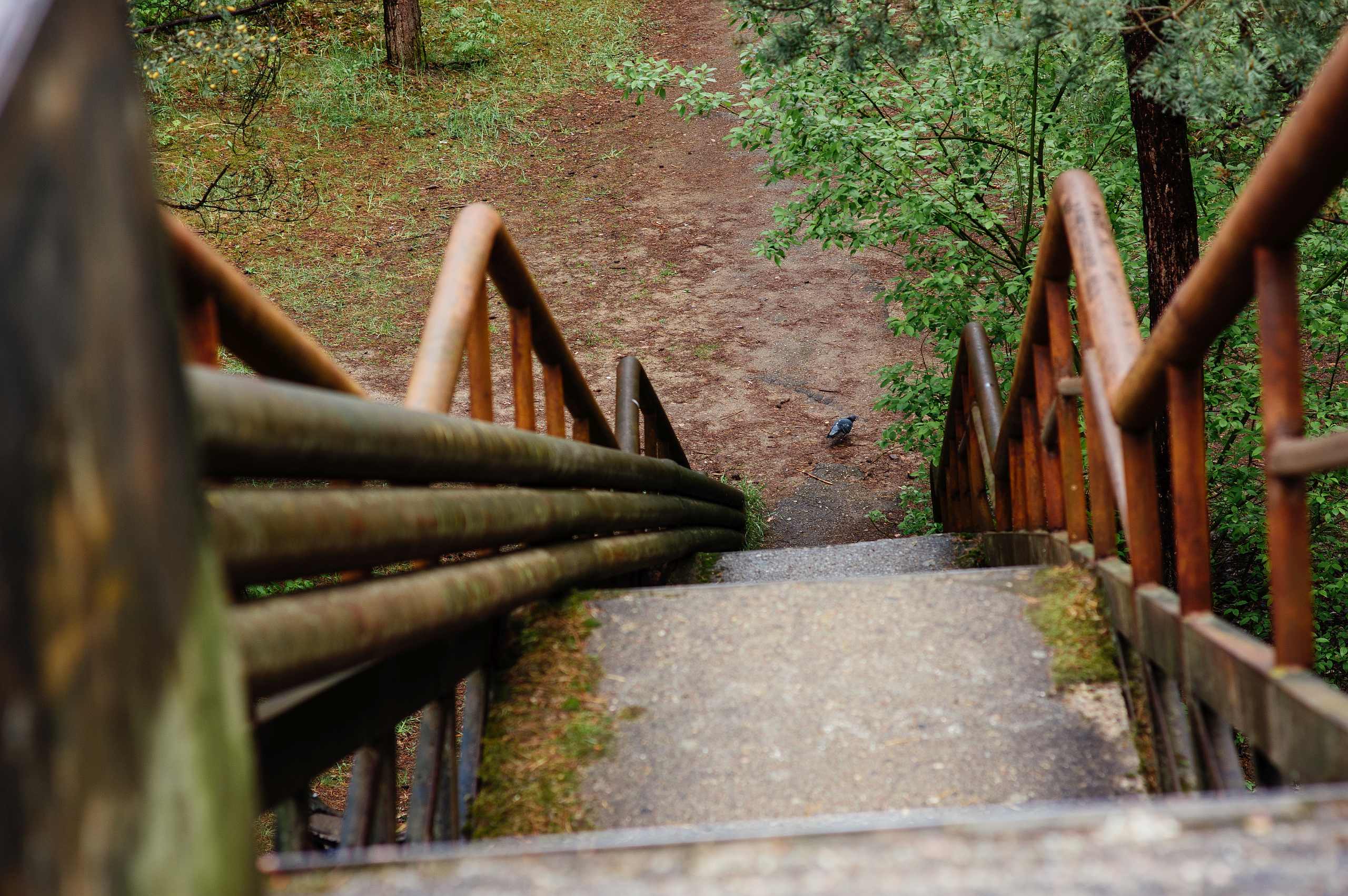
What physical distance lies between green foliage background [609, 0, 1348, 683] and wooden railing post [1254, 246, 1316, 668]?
10.3ft

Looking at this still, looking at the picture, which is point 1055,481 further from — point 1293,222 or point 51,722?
point 51,722

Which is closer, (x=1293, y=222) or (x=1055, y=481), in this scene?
(x=1293, y=222)

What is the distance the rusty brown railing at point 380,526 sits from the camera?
1210 mm

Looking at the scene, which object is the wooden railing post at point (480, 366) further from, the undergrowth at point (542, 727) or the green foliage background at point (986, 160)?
the green foliage background at point (986, 160)

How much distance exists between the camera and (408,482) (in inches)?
73.2

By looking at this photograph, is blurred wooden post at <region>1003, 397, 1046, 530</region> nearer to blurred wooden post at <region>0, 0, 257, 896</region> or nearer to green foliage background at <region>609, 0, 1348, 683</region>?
green foliage background at <region>609, 0, 1348, 683</region>

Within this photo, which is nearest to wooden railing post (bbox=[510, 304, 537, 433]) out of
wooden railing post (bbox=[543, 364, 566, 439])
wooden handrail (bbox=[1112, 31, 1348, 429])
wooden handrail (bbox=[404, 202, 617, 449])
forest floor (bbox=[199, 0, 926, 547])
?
wooden handrail (bbox=[404, 202, 617, 449])

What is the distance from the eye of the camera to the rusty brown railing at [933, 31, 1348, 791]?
4.46 ft

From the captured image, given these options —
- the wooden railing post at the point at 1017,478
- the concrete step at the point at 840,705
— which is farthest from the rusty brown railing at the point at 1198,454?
the wooden railing post at the point at 1017,478

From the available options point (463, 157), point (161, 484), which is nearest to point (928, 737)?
point (161, 484)

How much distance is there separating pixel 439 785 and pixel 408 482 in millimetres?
693

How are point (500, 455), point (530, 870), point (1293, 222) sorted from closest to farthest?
point (530, 870) → point (1293, 222) → point (500, 455)

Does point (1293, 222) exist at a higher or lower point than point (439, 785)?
higher

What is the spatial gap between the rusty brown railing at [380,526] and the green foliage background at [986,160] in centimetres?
261
